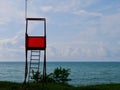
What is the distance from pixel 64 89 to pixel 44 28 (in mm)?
3139

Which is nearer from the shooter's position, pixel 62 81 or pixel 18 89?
pixel 18 89

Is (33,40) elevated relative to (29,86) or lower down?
elevated

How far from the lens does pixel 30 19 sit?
1817cm

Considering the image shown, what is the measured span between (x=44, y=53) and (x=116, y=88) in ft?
13.0

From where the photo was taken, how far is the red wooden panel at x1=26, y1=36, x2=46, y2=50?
17984 mm

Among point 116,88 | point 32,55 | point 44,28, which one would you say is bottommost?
point 116,88

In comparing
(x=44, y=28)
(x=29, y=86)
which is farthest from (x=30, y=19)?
(x=29, y=86)

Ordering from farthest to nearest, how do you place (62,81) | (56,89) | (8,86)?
(62,81) < (8,86) < (56,89)

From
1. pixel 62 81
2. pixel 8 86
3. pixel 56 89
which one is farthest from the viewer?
pixel 62 81

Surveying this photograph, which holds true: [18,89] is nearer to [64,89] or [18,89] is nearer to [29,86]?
[29,86]

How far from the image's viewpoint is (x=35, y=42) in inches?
714

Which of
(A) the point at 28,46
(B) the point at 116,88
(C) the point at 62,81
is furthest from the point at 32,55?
(C) the point at 62,81

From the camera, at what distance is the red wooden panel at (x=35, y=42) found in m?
18.0

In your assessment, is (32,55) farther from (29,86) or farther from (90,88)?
(90,88)
